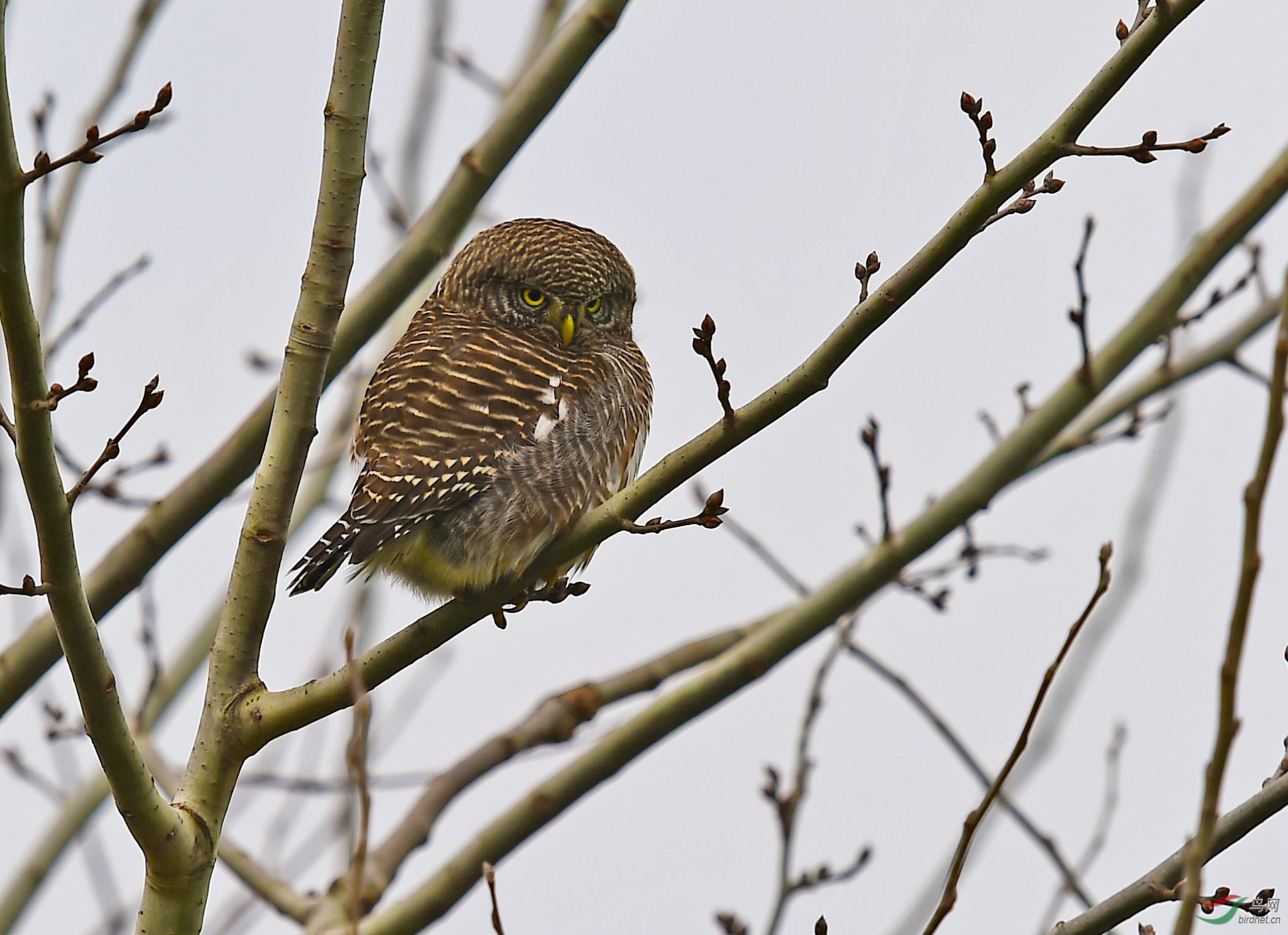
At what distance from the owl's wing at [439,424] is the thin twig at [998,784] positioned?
6.35 feet

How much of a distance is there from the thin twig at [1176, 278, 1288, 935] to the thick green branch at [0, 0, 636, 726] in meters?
3.18

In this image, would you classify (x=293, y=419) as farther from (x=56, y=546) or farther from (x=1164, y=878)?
(x=1164, y=878)

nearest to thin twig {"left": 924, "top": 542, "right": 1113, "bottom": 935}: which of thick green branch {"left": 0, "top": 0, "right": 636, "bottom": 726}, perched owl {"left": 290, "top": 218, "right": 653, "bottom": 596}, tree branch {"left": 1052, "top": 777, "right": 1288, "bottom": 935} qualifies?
tree branch {"left": 1052, "top": 777, "right": 1288, "bottom": 935}

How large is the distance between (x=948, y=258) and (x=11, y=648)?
3.29 m

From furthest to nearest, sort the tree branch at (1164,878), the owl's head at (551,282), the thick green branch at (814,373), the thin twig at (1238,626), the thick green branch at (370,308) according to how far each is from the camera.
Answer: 1. the owl's head at (551,282)
2. the thick green branch at (370,308)
3. the thick green branch at (814,373)
4. the tree branch at (1164,878)
5. the thin twig at (1238,626)

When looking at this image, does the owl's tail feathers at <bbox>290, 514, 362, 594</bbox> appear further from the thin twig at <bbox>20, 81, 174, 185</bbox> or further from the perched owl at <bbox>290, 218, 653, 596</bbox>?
the thin twig at <bbox>20, 81, 174, 185</bbox>

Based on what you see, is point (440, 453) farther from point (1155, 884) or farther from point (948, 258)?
point (1155, 884)

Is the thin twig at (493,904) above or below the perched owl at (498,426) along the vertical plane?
below

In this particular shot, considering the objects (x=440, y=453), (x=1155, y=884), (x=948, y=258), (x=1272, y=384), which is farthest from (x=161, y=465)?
(x=1272, y=384)

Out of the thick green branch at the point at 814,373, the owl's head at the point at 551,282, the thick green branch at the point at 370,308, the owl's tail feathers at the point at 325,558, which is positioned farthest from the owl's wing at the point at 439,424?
the thick green branch at the point at 814,373

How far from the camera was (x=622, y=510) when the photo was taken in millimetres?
3596

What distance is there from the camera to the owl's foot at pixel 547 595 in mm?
4082

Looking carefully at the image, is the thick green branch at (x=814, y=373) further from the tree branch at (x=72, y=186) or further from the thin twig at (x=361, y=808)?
the tree branch at (x=72, y=186)

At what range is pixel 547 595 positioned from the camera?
4.14 metres
